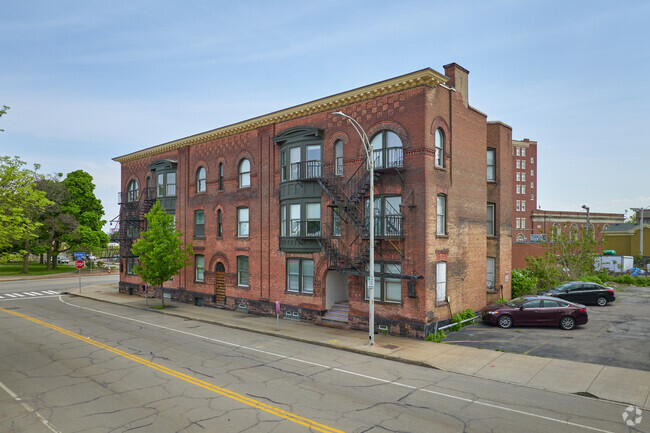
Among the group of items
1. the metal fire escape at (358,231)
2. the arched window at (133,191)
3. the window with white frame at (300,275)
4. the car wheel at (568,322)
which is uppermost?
the arched window at (133,191)

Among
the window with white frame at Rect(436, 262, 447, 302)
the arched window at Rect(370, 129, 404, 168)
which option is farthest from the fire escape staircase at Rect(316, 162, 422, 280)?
the window with white frame at Rect(436, 262, 447, 302)

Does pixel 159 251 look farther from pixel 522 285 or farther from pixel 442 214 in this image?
pixel 522 285

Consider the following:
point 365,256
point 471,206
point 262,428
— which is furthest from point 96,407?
point 471,206

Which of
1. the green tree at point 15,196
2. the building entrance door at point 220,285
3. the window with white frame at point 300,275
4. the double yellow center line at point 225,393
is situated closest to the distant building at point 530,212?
the building entrance door at point 220,285

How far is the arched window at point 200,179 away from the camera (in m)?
30.6

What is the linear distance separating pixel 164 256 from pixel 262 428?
20.3m

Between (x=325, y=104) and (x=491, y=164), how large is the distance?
1082cm

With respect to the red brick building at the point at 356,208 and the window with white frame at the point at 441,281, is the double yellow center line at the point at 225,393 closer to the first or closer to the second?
the red brick building at the point at 356,208

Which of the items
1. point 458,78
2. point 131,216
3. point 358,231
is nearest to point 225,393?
point 358,231

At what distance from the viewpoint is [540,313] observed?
2009cm

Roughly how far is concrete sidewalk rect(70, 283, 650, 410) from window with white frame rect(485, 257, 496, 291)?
9163 mm

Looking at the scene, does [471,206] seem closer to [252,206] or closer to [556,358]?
[556,358]

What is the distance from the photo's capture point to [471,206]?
22594mm

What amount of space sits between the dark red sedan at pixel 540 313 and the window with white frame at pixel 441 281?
2965 millimetres
